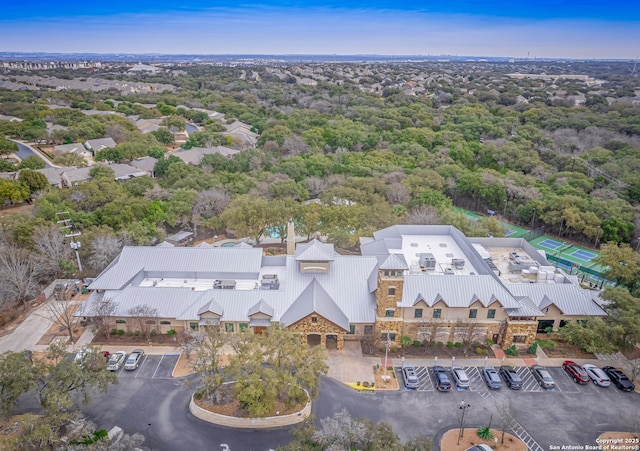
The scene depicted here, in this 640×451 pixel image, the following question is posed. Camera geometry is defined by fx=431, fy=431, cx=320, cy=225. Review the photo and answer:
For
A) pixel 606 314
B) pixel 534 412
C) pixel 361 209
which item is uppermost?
pixel 361 209

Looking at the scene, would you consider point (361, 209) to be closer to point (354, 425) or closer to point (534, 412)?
point (534, 412)

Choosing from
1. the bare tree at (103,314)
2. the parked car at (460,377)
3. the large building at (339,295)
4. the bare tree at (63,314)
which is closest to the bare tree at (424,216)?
the large building at (339,295)

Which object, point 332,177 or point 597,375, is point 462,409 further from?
point 332,177

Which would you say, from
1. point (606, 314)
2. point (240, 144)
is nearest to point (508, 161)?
point (606, 314)

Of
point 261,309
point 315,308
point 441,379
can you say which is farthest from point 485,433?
point 261,309

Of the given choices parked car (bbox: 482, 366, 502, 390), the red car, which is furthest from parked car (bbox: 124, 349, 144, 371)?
the red car

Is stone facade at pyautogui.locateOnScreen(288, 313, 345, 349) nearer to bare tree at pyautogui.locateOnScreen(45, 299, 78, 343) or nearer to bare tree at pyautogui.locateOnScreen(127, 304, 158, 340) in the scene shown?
bare tree at pyautogui.locateOnScreen(127, 304, 158, 340)
